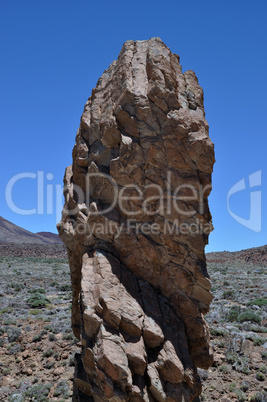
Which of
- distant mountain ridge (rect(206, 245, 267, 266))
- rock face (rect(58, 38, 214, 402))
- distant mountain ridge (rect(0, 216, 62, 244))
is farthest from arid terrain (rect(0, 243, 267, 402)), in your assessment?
distant mountain ridge (rect(0, 216, 62, 244))

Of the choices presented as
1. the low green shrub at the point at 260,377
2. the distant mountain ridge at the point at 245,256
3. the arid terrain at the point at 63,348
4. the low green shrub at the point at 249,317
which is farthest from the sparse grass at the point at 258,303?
the distant mountain ridge at the point at 245,256

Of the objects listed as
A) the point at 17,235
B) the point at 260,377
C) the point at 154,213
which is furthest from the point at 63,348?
the point at 17,235

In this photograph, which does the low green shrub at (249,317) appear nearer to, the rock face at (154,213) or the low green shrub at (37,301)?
the rock face at (154,213)

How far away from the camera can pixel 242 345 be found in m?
12.5

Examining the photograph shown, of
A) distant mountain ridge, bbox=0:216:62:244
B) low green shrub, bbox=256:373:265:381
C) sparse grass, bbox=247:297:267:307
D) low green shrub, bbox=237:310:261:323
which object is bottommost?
low green shrub, bbox=256:373:265:381

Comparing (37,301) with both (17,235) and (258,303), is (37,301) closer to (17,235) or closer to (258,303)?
(258,303)

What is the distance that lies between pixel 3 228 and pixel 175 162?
135 metres

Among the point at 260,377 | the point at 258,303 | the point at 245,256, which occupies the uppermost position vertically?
the point at 245,256

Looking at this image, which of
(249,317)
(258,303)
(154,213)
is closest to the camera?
(154,213)

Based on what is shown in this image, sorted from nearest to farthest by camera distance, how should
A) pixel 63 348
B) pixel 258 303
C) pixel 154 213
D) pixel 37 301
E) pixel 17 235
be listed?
pixel 154 213, pixel 63 348, pixel 37 301, pixel 258 303, pixel 17 235

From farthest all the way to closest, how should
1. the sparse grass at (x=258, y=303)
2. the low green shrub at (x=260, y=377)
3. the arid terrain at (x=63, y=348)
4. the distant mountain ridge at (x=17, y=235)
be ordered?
the distant mountain ridge at (x=17, y=235) → the sparse grass at (x=258, y=303) → the low green shrub at (x=260, y=377) → the arid terrain at (x=63, y=348)

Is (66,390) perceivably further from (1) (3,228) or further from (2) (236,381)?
(1) (3,228)

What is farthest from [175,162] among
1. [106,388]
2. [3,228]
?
[3,228]

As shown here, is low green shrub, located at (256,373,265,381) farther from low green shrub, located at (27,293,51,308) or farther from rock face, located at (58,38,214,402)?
low green shrub, located at (27,293,51,308)
